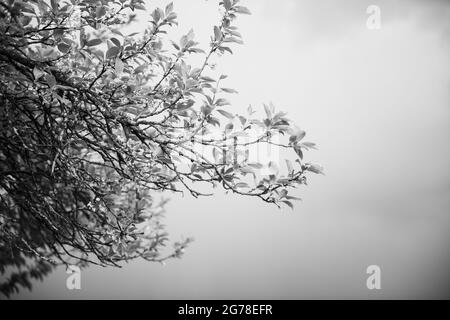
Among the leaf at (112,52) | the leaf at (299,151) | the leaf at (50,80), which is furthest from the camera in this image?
the leaf at (299,151)

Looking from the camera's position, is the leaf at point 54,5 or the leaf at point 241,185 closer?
the leaf at point 54,5

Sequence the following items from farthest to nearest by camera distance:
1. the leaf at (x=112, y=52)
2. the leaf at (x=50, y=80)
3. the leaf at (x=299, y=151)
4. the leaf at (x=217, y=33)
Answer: the leaf at (x=299, y=151) → the leaf at (x=217, y=33) → the leaf at (x=112, y=52) → the leaf at (x=50, y=80)

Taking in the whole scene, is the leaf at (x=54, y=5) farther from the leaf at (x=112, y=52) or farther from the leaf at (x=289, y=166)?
the leaf at (x=289, y=166)

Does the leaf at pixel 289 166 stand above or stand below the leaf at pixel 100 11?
below

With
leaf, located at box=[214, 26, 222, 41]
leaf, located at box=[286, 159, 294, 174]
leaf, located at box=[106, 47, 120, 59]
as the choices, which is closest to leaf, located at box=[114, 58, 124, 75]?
leaf, located at box=[106, 47, 120, 59]

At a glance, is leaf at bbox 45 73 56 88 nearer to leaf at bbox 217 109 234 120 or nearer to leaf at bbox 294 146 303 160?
leaf at bbox 217 109 234 120

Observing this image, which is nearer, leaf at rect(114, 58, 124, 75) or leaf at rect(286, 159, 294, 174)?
leaf at rect(114, 58, 124, 75)

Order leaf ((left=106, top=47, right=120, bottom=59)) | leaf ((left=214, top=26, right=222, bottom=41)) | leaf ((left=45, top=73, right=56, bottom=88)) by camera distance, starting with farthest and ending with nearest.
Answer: leaf ((left=214, top=26, right=222, bottom=41)) < leaf ((left=106, top=47, right=120, bottom=59)) < leaf ((left=45, top=73, right=56, bottom=88))

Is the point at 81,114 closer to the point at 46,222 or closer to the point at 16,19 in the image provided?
the point at 16,19

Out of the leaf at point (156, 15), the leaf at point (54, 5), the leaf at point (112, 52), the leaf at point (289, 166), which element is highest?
the leaf at point (156, 15)

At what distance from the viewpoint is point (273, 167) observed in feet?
9.90

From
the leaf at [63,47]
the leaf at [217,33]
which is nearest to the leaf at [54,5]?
the leaf at [63,47]
